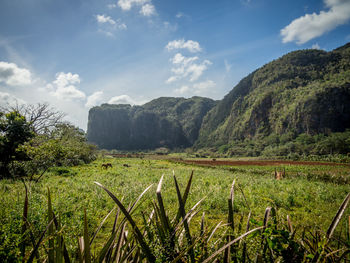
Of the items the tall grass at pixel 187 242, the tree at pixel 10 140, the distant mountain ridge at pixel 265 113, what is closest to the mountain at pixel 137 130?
the distant mountain ridge at pixel 265 113

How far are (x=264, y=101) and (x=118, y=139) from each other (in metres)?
135

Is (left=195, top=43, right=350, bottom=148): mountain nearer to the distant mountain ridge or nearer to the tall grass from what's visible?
the distant mountain ridge

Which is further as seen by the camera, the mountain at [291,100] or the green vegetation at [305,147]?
the mountain at [291,100]

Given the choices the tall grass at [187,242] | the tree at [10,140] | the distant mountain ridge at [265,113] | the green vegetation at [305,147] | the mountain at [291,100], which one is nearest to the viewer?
the tall grass at [187,242]

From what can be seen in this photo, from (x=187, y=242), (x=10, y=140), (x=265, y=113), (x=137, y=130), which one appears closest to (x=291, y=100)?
(x=265, y=113)

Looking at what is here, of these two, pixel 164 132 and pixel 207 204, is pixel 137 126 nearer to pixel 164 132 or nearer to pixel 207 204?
pixel 164 132

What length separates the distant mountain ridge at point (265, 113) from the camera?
7912 cm

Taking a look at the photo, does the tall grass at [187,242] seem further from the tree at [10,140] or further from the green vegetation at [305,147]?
the green vegetation at [305,147]

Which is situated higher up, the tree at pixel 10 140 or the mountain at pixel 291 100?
the mountain at pixel 291 100

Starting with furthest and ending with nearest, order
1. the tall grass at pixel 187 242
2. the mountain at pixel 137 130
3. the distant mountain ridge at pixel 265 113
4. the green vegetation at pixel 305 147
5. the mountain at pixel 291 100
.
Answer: the mountain at pixel 137 130 → the distant mountain ridge at pixel 265 113 → the mountain at pixel 291 100 → the green vegetation at pixel 305 147 → the tall grass at pixel 187 242

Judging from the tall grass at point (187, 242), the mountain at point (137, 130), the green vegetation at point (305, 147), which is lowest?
the green vegetation at point (305, 147)

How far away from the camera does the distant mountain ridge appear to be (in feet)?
260

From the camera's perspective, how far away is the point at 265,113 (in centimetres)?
10700

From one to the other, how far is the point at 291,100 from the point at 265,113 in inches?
606
